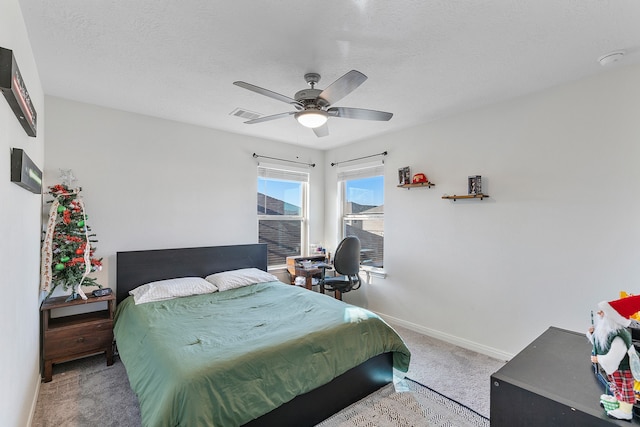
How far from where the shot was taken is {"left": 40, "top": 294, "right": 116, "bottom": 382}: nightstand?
8.31 ft

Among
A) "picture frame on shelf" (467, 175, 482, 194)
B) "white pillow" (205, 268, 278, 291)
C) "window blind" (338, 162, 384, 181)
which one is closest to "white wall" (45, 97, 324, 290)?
"white pillow" (205, 268, 278, 291)

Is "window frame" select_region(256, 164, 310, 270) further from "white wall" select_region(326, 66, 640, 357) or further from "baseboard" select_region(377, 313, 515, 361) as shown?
"baseboard" select_region(377, 313, 515, 361)

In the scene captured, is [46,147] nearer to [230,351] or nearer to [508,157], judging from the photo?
[230,351]

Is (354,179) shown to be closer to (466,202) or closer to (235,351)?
(466,202)

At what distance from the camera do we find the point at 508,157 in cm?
294

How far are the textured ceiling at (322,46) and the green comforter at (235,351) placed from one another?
198 centimetres

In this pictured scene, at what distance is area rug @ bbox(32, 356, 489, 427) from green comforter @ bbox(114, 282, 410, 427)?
0.31 m

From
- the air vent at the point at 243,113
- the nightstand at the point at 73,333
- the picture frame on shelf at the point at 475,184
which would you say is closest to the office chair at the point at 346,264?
the picture frame on shelf at the point at 475,184

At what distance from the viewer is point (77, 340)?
265 centimetres

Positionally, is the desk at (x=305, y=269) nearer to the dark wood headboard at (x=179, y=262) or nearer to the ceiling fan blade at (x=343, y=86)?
the dark wood headboard at (x=179, y=262)

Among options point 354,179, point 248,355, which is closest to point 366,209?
point 354,179

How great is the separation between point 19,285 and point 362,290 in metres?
3.64

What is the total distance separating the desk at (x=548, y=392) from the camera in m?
1.03

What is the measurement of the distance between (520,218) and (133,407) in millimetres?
3648
